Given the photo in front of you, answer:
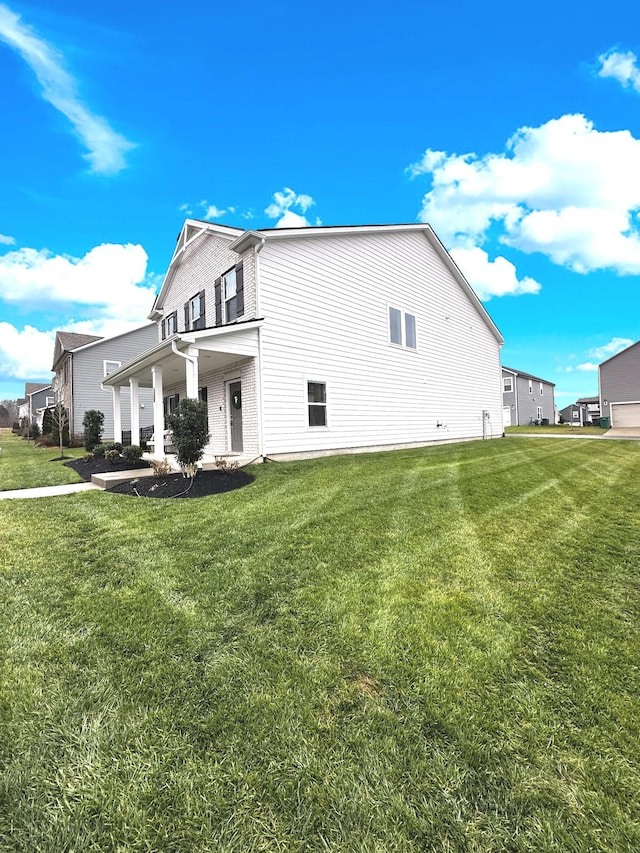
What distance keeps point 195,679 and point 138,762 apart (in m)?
0.54

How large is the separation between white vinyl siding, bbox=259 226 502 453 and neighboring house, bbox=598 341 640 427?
790 inches

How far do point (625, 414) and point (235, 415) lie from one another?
1278 inches

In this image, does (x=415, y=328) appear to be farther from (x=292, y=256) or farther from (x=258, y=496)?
(x=258, y=496)

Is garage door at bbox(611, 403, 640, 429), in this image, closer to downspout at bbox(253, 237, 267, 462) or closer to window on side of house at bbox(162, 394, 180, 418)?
downspout at bbox(253, 237, 267, 462)

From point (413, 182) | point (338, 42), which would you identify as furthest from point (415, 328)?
point (338, 42)

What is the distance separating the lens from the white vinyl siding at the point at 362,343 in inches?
428

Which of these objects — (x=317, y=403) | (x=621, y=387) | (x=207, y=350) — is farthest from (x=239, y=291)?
(x=621, y=387)

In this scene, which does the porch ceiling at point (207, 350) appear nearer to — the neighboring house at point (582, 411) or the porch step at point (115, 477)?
the porch step at point (115, 477)

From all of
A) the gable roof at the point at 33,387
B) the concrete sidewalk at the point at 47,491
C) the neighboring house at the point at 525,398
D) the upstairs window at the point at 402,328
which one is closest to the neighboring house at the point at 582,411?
the neighboring house at the point at 525,398

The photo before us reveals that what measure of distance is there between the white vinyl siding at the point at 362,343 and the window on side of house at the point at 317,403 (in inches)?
10.0

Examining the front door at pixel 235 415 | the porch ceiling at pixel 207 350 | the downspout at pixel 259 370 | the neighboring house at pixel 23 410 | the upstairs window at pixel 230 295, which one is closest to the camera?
the porch ceiling at pixel 207 350

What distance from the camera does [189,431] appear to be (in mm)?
8500

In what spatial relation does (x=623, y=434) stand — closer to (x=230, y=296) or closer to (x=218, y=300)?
(x=230, y=296)

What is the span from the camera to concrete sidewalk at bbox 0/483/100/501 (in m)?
7.46
